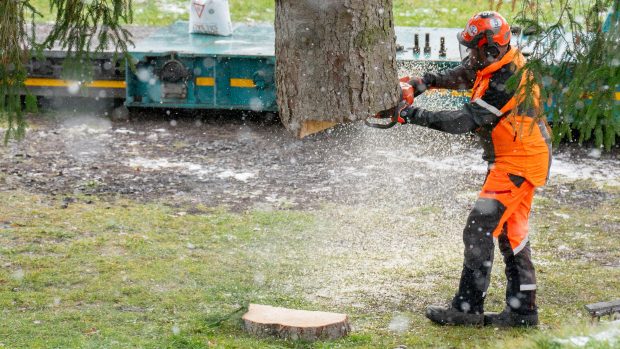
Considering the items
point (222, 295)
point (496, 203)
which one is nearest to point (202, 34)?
point (222, 295)

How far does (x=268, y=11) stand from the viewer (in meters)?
18.5

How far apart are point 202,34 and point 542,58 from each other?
26.9 feet

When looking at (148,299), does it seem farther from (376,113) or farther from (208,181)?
(208,181)

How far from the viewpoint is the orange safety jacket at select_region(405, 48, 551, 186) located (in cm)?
560

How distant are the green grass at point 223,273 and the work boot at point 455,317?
7 centimetres

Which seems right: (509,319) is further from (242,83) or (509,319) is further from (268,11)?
(268,11)

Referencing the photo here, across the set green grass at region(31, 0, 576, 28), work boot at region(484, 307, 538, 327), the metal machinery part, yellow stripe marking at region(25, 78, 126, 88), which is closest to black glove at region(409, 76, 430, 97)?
work boot at region(484, 307, 538, 327)

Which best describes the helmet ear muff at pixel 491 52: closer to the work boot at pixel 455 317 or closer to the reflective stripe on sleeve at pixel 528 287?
the reflective stripe on sleeve at pixel 528 287

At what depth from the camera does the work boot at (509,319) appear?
5938 millimetres

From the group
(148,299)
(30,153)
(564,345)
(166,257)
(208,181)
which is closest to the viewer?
(564,345)

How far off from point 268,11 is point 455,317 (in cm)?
1332

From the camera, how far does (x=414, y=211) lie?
8.51 m

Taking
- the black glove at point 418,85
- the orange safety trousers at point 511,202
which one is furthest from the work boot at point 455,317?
the black glove at point 418,85

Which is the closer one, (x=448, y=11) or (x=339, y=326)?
(x=339, y=326)
